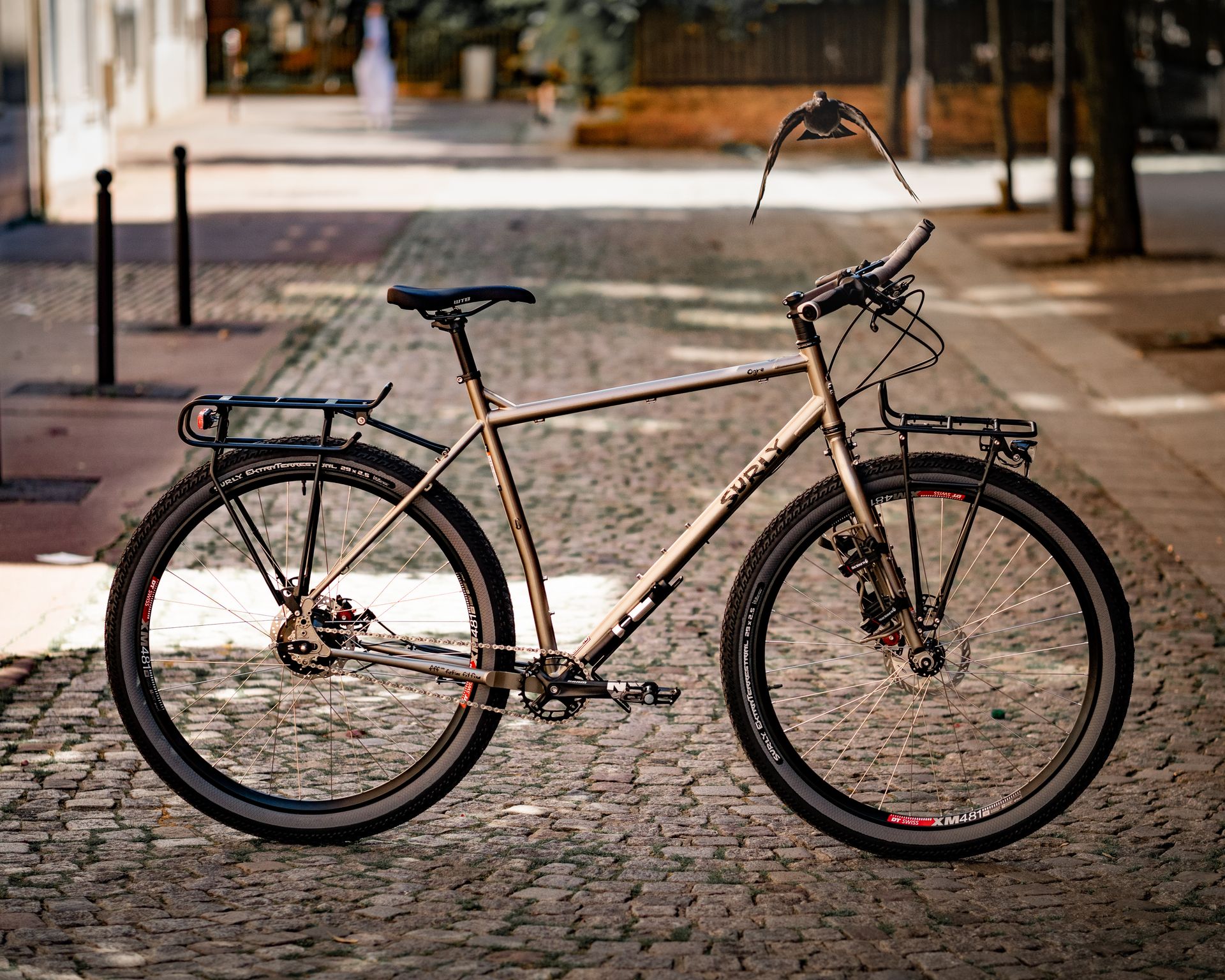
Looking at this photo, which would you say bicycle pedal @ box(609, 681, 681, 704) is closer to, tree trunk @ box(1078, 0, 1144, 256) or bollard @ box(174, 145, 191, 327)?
bollard @ box(174, 145, 191, 327)

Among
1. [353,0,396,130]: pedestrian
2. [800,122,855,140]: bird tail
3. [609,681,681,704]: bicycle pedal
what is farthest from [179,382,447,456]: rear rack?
[353,0,396,130]: pedestrian

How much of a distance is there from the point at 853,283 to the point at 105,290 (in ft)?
23.4

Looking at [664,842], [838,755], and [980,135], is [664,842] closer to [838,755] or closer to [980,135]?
[838,755]

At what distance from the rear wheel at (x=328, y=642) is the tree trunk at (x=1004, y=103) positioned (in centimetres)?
1734

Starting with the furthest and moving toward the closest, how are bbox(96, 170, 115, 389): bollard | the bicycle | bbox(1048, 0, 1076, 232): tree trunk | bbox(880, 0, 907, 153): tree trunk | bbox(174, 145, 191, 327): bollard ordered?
1. bbox(880, 0, 907, 153): tree trunk
2. bbox(1048, 0, 1076, 232): tree trunk
3. bbox(174, 145, 191, 327): bollard
4. bbox(96, 170, 115, 389): bollard
5. the bicycle

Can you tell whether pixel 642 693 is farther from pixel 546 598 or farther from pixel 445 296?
pixel 445 296

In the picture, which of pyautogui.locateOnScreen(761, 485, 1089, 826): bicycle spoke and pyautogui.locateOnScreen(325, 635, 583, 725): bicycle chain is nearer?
pyautogui.locateOnScreen(325, 635, 583, 725): bicycle chain

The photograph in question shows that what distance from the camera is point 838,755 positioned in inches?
196

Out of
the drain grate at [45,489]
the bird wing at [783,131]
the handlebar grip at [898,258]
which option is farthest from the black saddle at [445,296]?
the drain grate at [45,489]

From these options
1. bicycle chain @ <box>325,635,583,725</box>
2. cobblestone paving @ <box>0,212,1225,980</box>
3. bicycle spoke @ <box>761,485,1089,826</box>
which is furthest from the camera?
bicycle spoke @ <box>761,485,1089,826</box>

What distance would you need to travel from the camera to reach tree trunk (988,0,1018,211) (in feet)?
69.7

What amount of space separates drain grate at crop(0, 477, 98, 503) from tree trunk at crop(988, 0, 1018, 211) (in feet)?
48.8

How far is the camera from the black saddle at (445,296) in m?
4.16

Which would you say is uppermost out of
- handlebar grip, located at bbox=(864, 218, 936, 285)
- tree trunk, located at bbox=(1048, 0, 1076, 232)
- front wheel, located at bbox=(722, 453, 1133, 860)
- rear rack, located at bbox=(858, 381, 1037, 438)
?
tree trunk, located at bbox=(1048, 0, 1076, 232)
